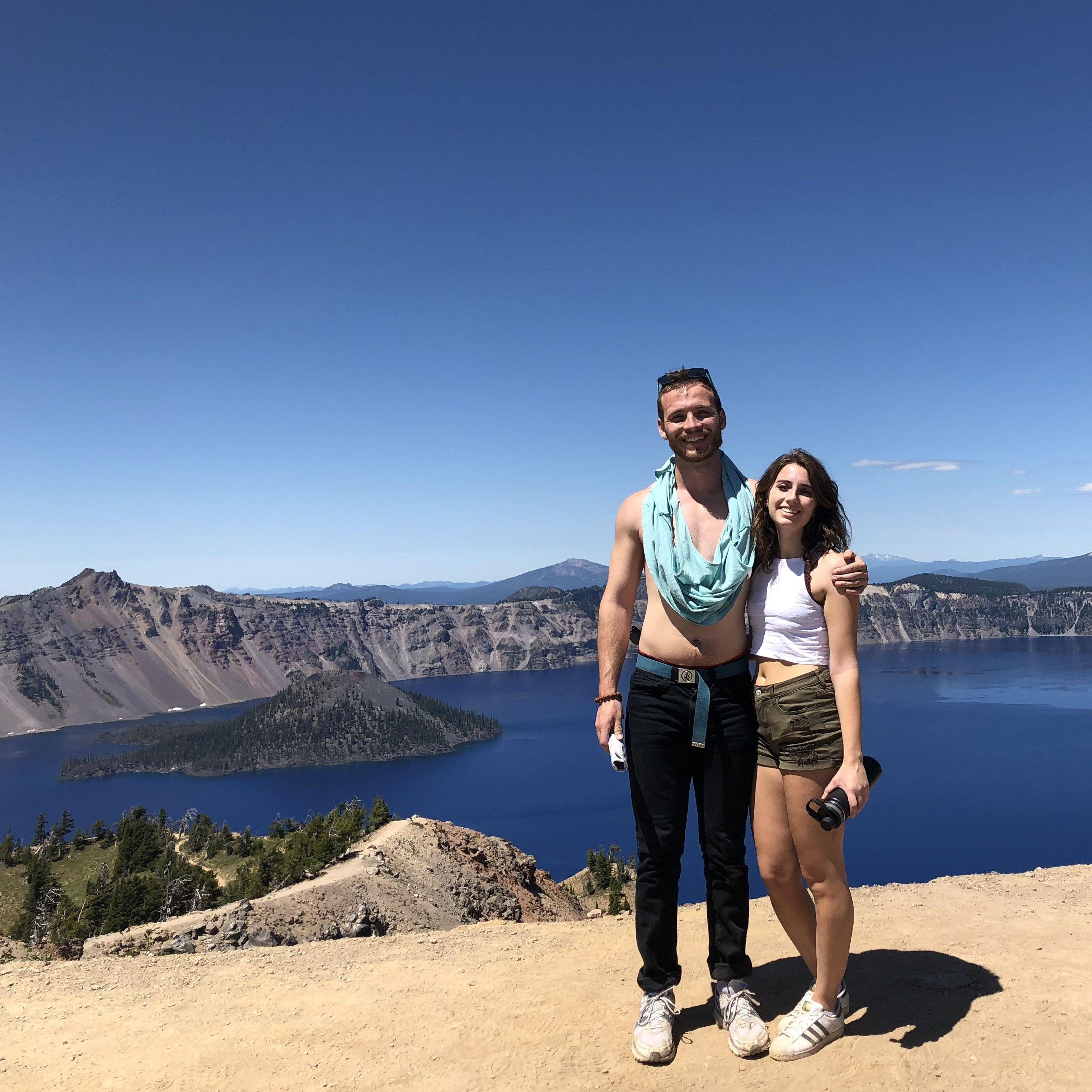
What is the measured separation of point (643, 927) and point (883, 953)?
3.10 m

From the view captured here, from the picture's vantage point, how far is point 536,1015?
6.80m

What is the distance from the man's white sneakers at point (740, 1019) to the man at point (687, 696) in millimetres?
10

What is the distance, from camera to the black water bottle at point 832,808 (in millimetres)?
5082

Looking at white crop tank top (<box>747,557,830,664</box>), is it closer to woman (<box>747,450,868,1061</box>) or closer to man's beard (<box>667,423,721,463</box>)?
woman (<box>747,450,868,1061</box>)

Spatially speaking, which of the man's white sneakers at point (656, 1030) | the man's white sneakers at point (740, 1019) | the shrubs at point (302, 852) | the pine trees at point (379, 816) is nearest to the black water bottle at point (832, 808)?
the man's white sneakers at point (740, 1019)

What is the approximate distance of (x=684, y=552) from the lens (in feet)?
18.9

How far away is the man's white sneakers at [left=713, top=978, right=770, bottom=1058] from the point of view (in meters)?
5.67

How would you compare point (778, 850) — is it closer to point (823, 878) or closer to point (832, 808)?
point (823, 878)

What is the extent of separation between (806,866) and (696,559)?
7.27 ft

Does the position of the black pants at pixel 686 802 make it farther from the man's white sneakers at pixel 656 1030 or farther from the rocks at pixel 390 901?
the rocks at pixel 390 901

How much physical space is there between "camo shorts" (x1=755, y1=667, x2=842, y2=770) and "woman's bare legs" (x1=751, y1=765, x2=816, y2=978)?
0.59ft

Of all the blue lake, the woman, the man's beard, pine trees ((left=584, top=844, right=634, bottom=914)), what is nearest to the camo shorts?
the woman

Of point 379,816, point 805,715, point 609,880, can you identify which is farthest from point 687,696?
point 609,880

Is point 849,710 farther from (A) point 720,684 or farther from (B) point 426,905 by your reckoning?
(B) point 426,905
